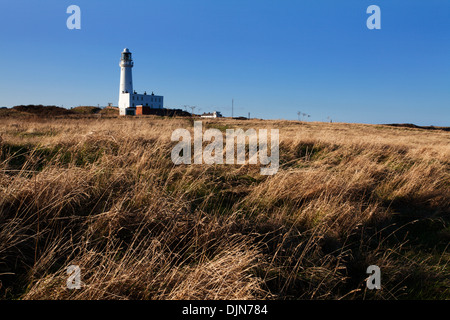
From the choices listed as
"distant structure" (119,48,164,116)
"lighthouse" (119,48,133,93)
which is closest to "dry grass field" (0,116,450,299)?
"distant structure" (119,48,164,116)

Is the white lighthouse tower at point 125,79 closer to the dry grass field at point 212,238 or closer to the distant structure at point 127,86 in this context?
the distant structure at point 127,86

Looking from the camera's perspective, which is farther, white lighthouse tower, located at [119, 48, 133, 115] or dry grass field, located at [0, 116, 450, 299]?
white lighthouse tower, located at [119, 48, 133, 115]

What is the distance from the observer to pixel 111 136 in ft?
22.0

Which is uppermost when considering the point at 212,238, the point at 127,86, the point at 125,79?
the point at 125,79

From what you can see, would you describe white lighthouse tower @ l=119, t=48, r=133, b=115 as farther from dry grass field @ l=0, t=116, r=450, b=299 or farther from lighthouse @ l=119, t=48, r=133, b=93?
dry grass field @ l=0, t=116, r=450, b=299

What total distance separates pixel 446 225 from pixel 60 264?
555 centimetres

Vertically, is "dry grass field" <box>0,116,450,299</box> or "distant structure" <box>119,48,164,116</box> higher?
"distant structure" <box>119,48,164,116</box>

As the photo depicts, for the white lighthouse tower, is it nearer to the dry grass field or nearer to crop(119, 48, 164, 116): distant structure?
crop(119, 48, 164, 116): distant structure

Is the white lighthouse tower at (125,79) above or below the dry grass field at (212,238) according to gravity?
above

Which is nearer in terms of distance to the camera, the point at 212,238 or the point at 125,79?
the point at 212,238

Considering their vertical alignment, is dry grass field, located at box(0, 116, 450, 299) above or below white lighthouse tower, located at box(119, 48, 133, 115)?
below

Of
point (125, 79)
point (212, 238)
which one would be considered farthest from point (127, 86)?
point (212, 238)

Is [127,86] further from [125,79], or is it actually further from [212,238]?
[212,238]

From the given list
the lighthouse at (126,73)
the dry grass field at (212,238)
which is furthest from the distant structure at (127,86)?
the dry grass field at (212,238)
